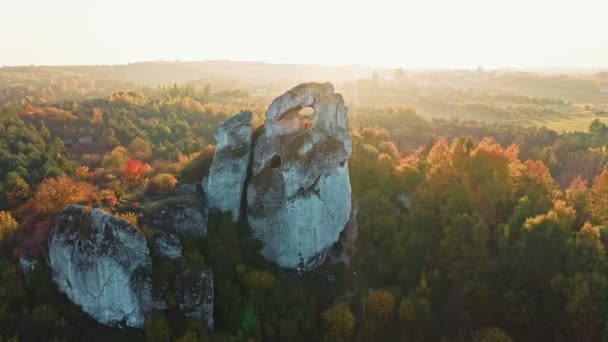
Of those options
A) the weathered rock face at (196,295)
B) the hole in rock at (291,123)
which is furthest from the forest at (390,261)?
the hole in rock at (291,123)

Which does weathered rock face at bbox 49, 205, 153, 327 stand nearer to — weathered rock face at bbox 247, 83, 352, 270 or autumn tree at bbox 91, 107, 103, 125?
weathered rock face at bbox 247, 83, 352, 270

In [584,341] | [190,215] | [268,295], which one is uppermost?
[190,215]

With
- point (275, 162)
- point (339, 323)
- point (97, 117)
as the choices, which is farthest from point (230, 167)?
point (97, 117)

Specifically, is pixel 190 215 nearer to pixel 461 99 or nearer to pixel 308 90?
pixel 308 90

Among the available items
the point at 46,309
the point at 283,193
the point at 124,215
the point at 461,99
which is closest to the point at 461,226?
the point at 283,193

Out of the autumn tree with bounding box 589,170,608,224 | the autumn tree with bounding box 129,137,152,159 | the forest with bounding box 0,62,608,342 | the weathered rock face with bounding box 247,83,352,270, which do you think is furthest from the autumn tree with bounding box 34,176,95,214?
the autumn tree with bounding box 589,170,608,224

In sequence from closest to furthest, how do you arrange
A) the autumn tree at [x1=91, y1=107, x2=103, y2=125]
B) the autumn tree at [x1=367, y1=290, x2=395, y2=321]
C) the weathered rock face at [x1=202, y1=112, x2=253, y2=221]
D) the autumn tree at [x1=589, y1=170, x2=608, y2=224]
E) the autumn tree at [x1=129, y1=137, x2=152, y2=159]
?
the autumn tree at [x1=367, y1=290, x2=395, y2=321] < the weathered rock face at [x1=202, y1=112, x2=253, y2=221] < the autumn tree at [x1=589, y1=170, x2=608, y2=224] < the autumn tree at [x1=129, y1=137, x2=152, y2=159] < the autumn tree at [x1=91, y1=107, x2=103, y2=125]
